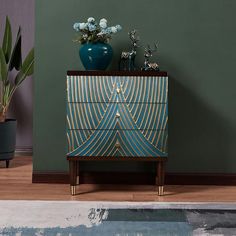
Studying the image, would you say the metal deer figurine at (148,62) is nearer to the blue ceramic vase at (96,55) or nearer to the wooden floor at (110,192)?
the blue ceramic vase at (96,55)

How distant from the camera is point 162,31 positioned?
290 cm

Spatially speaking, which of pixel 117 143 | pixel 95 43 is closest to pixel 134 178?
pixel 117 143

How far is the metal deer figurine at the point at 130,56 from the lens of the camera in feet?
9.06

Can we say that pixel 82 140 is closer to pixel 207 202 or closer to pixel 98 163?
pixel 98 163

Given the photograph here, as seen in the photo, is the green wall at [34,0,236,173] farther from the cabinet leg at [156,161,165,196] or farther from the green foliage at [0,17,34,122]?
the green foliage at [0,17,34,122]

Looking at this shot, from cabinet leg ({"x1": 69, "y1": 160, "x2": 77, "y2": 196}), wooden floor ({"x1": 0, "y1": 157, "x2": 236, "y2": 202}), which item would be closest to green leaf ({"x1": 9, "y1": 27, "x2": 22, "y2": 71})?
wooden floor ({"x1": 0, "y1": 157, "x2": 236, "y2": 202})

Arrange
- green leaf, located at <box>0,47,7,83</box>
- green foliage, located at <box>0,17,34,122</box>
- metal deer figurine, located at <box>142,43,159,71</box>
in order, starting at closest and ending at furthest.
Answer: metal deer figurine, located at <box>142,43,159,71</box>
green leaf, located at <box>0,47,7,83</box>
green foliage, located at <box>0,17,34,122</box>

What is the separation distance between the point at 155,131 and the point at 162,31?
63cm

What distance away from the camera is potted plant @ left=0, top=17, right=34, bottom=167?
339cm

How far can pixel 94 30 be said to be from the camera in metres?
2.68

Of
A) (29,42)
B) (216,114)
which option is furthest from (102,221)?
(29,42)

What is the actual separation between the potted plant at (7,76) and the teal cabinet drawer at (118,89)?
3.08ft

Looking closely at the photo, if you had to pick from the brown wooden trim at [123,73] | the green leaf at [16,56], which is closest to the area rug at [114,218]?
the brown wooden trim at [123,73]

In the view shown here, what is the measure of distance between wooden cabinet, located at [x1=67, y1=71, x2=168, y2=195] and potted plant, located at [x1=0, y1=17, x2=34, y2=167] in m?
0.92
